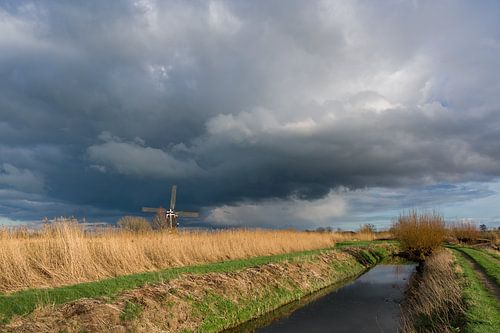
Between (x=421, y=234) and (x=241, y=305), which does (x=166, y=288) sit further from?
(x=421, y=234)

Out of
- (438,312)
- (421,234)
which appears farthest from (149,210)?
(438,312)

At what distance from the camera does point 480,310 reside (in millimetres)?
10789

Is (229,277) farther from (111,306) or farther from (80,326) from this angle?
(80,326)

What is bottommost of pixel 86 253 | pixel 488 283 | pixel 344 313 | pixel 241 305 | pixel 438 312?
pixel 344 313

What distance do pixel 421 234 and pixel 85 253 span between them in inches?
1011

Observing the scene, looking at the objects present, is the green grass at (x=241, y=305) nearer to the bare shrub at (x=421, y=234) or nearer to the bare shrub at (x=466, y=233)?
the bare shrub at (x=421, y=234)

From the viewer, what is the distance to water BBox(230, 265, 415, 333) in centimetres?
1326

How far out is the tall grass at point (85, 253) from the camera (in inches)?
503

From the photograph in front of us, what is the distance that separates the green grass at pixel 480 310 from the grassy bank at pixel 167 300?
6523mm

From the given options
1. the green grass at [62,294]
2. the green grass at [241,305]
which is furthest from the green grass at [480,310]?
the green grass at [62,294]

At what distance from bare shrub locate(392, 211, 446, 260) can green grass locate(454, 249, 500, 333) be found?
18.3 meters

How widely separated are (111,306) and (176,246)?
989 centimetres

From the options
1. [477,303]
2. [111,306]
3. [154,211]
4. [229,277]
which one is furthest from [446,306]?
[154,211]

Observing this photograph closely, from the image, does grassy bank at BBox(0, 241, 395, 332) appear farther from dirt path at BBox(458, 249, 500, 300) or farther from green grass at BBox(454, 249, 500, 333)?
dirt path at BBox(458, 249, 500, 300)
